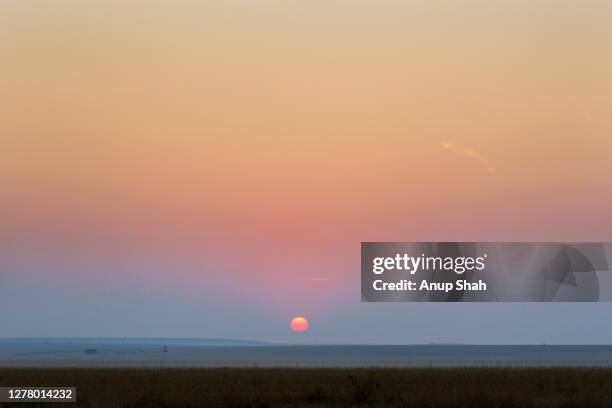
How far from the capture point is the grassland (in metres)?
25.6

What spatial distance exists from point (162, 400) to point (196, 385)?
431 centimetres

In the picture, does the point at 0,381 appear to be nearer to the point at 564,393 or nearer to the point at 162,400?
the point at 162,400

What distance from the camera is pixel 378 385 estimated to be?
2883 cm

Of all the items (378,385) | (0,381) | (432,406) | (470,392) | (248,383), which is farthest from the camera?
(0,381)

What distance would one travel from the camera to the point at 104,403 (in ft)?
84.0

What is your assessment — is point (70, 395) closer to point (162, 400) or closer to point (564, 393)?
point (162, 400)

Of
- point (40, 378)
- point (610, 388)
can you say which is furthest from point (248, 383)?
point (610, 388)

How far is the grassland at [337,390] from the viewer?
25625 millimetres

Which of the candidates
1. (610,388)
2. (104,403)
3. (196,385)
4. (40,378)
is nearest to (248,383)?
(196,385)

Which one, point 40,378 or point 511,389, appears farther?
point 40,378

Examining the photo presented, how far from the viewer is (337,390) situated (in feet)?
92.3

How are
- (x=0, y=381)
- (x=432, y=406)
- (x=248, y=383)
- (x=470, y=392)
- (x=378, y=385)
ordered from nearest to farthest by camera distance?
(x=432, y=406) → (x=470, y=392) → (x=378, y=385) → (x=248, y=383) → (x=0, y=381)

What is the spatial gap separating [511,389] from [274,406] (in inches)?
291

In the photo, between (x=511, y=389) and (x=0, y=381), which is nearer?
(x=511, y=389)
